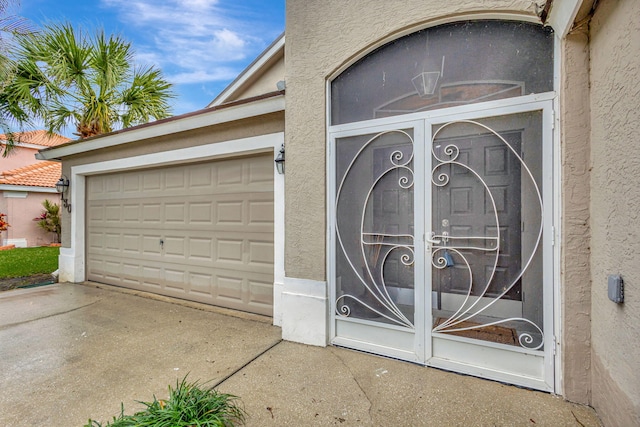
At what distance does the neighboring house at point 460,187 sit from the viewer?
217cm

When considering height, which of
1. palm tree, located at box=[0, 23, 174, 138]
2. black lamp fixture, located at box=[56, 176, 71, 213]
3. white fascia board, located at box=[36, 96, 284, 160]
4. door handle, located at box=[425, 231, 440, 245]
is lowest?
door handle, located at box=[425, 231, 440, 245]

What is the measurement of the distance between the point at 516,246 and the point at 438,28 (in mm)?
2264

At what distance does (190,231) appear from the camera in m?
5.33

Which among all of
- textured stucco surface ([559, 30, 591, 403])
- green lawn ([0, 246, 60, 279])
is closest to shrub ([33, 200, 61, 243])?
green lawn ([0, 246, 60, 279])

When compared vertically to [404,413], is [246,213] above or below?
above

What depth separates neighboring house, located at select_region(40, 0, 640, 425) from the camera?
2168 millimetres

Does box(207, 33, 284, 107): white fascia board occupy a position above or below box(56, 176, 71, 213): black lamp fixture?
above

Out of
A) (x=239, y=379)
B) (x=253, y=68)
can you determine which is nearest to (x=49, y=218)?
(x=253, y=68)

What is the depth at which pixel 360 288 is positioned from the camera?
3.45m

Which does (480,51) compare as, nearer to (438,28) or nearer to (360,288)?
(438,28)

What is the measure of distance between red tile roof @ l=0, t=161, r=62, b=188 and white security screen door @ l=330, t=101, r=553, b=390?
16.3 meters

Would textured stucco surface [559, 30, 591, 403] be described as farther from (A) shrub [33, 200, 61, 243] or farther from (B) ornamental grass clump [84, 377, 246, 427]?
(A) shrub [33, 200, 61, 243]

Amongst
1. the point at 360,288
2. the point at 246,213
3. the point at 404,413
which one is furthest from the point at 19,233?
the point at 404,413

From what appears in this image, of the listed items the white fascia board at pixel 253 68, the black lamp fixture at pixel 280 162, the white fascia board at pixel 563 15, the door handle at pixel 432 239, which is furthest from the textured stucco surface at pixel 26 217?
the white fascia board at pixel 563 15
